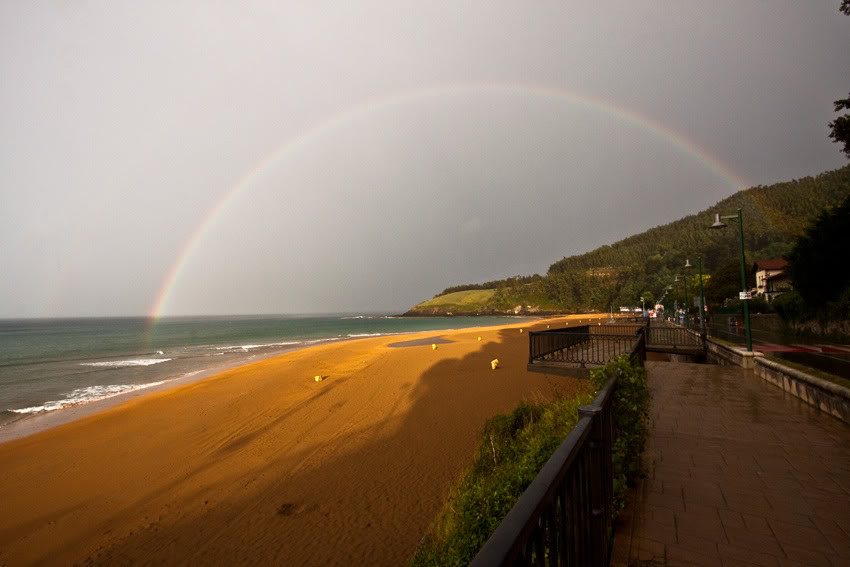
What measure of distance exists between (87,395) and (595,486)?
82.4ft

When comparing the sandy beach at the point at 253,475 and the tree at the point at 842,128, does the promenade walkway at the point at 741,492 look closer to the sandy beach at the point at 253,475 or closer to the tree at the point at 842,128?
the sandy beach at the point at 253,475

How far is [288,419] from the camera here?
12.7 metres

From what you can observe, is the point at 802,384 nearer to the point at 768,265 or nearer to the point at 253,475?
the point at 253,475

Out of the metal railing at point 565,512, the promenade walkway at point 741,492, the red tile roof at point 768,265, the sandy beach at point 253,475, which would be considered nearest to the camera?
the metal railing at point 565,512

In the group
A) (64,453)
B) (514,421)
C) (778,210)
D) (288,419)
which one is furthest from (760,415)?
(778,210)

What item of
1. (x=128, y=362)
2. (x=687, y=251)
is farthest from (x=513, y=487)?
(x=687, y=251)

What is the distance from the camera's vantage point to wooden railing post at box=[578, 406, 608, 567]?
2434 mm

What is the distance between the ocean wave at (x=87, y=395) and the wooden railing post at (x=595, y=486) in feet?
73.1

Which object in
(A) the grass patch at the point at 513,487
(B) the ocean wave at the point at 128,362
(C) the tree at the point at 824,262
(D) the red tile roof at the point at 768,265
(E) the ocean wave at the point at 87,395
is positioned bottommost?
(E) the ocean wave at the point at 87,395

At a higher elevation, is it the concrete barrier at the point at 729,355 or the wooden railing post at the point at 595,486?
the wooden railing post at the point at 595,486

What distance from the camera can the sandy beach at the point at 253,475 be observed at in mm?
6348

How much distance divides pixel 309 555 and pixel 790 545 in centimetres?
547

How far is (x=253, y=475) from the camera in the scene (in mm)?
8609

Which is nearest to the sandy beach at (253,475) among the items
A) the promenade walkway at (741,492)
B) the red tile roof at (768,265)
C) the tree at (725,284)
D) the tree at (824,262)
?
the promenade walkway at (741,492)
